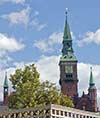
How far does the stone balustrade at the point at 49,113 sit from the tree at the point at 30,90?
620 inches

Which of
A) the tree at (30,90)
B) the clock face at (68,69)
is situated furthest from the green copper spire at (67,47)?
the tree at (30,90)

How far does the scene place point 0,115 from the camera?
4256 cm

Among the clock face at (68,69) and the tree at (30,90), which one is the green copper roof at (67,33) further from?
the tree at (30,90)

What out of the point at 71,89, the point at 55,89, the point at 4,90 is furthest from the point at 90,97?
the point at 55,89

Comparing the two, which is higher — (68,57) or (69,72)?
(68,57)

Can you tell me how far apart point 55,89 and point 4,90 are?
130 metres

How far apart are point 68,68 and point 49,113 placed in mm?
150370

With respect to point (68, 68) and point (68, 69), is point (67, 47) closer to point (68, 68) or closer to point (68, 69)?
point (68, 68)

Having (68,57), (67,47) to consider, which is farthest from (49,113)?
(68,57)

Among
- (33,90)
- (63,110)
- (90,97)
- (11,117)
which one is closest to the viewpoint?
(63,110)

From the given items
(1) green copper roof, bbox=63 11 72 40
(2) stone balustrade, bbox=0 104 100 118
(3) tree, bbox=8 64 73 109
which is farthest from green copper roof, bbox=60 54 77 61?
(2) stone balustrade, bbox=0 104 100 118

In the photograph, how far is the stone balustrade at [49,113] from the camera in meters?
38.5

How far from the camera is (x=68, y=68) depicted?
189 m

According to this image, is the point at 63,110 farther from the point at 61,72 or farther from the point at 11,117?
the point at 61,72
